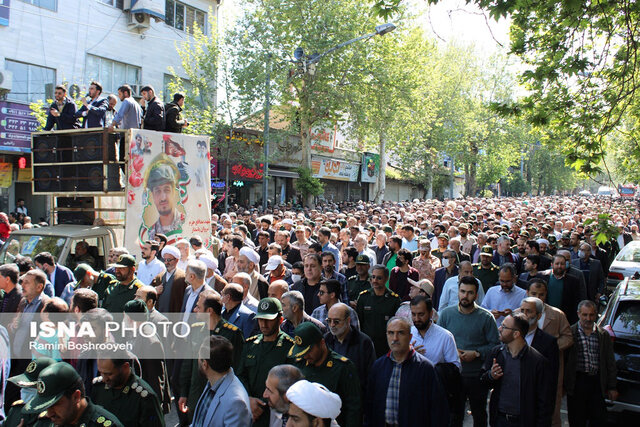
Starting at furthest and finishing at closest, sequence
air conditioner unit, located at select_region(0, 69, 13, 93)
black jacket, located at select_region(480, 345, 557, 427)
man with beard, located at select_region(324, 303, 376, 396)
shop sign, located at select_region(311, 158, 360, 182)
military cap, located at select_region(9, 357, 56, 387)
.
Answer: shop sign, located at select_region(311, 158, 360, 182)
air conditioner unit, located at select_region(0, 69, 13, 93)
man with beard, located at select_region(324, 303, 376, 396)
black jacket, located at select_region(480, 345, 557, 427)
military cap, located at select_region(9, 357, 56, 387)

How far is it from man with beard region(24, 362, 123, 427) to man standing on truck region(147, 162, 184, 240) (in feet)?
19.3

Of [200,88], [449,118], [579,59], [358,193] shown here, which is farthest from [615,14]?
[449,118]

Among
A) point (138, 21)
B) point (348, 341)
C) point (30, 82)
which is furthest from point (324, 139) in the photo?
point (348, 341)

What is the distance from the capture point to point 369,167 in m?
42.9

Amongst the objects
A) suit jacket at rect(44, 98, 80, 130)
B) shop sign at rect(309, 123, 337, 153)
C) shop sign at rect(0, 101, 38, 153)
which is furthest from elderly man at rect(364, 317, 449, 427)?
shop sign at rect(309, 123, 337, 153)

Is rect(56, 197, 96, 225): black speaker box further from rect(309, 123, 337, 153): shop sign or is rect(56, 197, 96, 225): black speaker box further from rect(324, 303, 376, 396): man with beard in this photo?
rect(309, 123, 337, 153): shop sign

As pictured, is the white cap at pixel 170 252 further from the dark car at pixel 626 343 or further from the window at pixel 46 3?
the window at pixel 46 3

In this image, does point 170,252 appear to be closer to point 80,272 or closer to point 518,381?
point 80,272

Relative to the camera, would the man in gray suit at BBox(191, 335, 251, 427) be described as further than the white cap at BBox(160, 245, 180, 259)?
No

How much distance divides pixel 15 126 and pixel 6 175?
5.87ft

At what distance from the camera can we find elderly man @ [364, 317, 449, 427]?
14.0 feet

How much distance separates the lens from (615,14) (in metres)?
8.66

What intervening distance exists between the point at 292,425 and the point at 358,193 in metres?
40.5

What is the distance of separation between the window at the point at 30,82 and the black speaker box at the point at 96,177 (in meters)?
12.2
